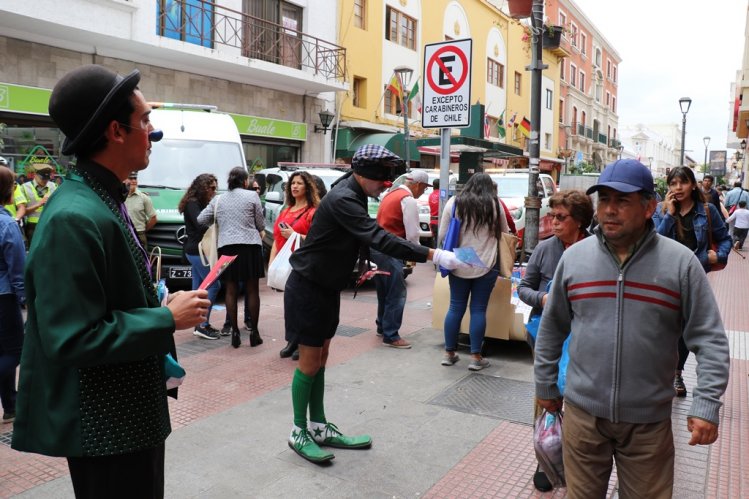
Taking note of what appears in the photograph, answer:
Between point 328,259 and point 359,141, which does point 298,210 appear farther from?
point 359,141

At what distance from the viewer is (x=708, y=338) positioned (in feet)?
7.75

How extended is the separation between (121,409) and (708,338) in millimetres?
2030

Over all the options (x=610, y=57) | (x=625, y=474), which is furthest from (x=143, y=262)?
(x=610, y=57)

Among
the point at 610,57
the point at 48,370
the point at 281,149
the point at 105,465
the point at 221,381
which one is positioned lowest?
the point at 221,381

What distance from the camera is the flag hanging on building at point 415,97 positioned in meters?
22.9

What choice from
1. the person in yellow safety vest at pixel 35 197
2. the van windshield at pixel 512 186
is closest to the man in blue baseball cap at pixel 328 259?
the person in yellow safety vest at pixel 35 197

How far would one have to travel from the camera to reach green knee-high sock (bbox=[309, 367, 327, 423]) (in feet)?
13.7

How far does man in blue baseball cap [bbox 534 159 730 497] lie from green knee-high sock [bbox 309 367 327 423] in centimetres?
193

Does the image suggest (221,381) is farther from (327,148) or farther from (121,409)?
(327,148)

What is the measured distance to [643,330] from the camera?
95.3 inches

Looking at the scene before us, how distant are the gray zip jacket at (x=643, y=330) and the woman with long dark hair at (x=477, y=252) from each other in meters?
3.33

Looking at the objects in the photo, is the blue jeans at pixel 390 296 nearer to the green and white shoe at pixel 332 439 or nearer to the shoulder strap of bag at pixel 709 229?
the green and white shoe at pixel 332 439

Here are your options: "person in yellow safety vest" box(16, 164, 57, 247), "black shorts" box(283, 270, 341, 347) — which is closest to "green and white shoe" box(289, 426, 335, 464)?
"black shorts" box(283, 270, 341, 347)

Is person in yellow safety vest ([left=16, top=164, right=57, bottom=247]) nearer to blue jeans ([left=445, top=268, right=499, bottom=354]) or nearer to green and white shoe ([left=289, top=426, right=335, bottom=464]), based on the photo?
blue jeans ([left=445, top=268, right=499, bottom=354])
